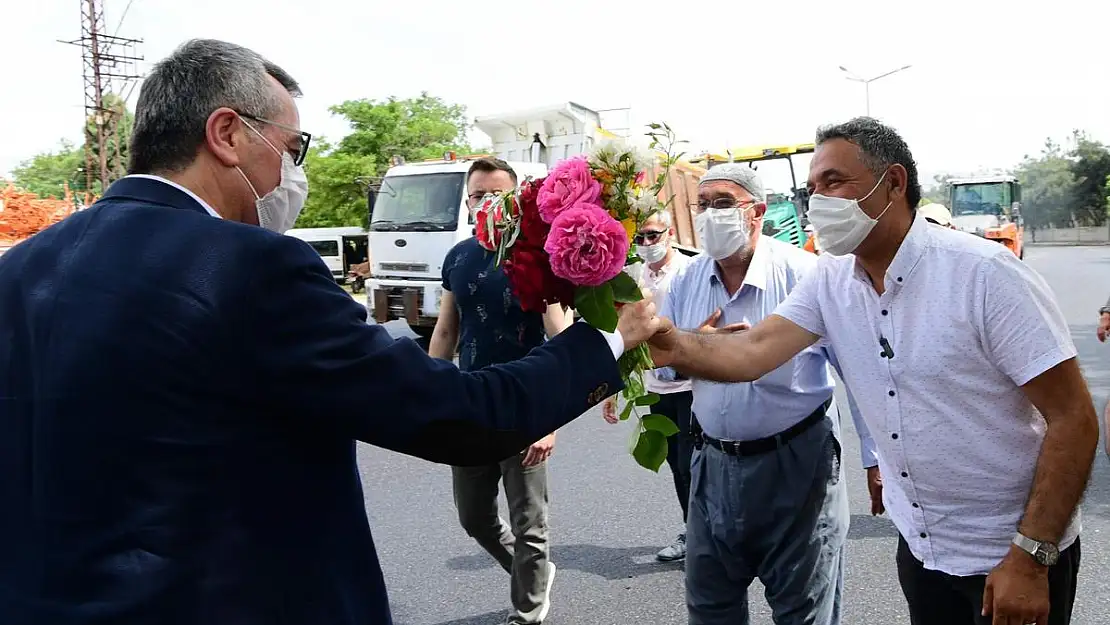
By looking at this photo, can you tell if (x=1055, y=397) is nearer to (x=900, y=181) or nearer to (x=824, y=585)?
(x=900, y=181)

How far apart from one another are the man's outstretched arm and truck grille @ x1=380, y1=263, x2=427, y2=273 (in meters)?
9.65

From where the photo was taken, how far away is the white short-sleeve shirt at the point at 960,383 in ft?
6.67

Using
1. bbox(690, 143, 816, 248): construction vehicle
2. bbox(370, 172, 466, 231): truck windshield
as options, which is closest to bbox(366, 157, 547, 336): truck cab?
bbox(370, 172, 466, 231): truck windshield

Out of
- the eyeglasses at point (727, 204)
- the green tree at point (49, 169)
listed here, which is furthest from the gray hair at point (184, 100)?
the green tree at point (49, 169)

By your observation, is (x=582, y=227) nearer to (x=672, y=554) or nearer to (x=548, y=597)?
(x=548, y=597)

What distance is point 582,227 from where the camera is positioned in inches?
71.2

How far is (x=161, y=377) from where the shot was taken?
53.5 inches

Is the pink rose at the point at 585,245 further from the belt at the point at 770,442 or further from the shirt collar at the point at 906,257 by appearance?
the belt at the point at 770,442

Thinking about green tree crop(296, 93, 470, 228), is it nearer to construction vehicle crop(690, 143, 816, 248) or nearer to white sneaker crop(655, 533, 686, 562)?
construction vehicle crop(690, 143, 816, 248)

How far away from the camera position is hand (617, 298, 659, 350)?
2.01 m

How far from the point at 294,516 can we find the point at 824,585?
6.81ft

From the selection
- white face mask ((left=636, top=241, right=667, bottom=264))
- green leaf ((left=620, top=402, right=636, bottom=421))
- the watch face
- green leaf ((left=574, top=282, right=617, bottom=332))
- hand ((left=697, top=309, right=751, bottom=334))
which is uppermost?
white face mask ((left=636, top=241, right=667, bottom=264))

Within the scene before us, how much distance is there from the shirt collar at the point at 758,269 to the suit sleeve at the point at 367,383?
172 centimetres

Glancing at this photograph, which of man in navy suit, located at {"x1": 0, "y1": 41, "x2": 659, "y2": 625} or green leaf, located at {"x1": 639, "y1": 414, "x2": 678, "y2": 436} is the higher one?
man in navy suit, located at {"x1": 0, "y1": 41, "x2": 659, "y2": 625}
